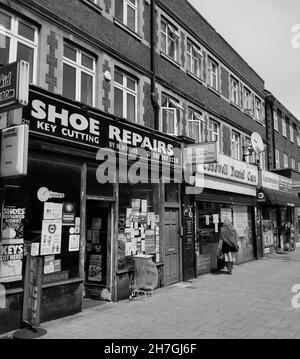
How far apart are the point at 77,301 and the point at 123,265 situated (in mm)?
1795

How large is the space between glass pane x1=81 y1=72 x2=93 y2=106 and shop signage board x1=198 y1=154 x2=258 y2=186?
4.89 meters

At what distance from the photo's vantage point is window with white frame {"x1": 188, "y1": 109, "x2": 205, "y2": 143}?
47.0 feet

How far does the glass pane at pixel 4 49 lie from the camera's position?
24.2 ft

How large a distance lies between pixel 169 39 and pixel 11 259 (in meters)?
9.76

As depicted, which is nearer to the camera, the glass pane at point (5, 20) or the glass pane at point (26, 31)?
the glass pane at point (5, 20)

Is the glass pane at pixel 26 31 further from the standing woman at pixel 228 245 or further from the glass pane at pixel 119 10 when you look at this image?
the standing woman at pixel 228 245

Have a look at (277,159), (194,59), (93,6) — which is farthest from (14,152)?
(277,159)

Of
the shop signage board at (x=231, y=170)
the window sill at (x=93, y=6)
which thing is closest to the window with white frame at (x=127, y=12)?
the window sill at (x=93, y=6)

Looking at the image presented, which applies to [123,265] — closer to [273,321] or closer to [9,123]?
[273,321]

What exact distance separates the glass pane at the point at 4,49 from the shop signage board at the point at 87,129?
40.4 inches

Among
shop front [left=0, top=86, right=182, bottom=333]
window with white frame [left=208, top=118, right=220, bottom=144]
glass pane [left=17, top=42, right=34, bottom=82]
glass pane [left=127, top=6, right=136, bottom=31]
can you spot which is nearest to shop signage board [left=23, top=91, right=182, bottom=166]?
shop front [left=0, top=86, right=182, bottom=333]

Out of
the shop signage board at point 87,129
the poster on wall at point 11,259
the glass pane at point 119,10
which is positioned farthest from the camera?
the glass pane at point 119,10

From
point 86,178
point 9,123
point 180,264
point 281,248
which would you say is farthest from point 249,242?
point 9,123
